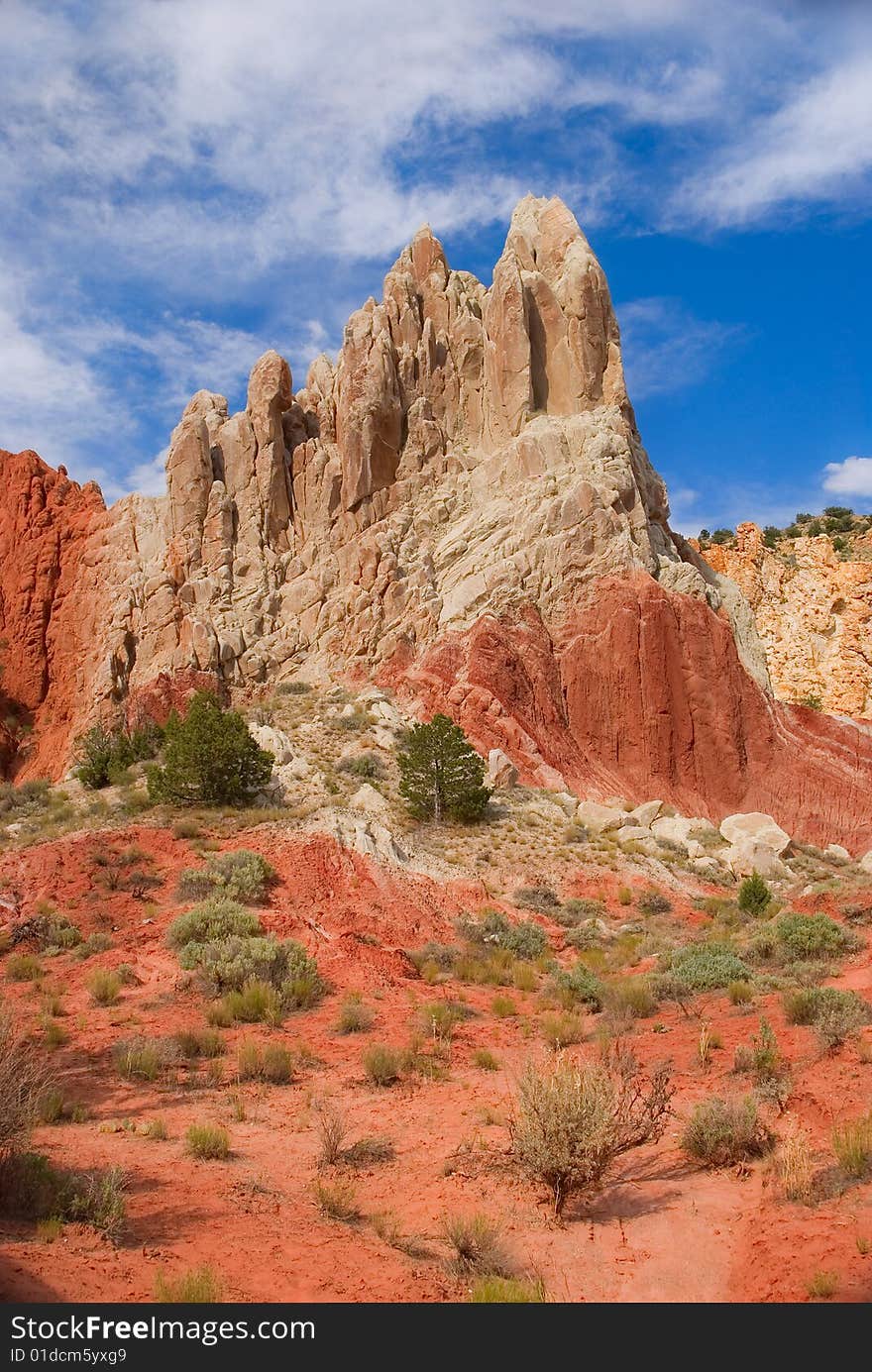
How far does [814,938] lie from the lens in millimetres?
16812

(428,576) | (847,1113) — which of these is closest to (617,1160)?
(847,1113)

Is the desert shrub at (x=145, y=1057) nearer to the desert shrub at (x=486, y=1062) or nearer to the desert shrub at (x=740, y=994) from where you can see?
the desert shrub at (x=486, y=1062)

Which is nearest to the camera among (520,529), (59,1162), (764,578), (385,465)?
(59,1162)

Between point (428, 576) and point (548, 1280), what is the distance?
36.9 m

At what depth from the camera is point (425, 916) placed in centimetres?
2225

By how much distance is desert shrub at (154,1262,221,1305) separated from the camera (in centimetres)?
586

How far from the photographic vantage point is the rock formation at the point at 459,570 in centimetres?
4050

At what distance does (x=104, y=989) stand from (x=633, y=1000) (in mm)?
8667

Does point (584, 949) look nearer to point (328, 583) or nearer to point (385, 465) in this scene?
point (328, 583)

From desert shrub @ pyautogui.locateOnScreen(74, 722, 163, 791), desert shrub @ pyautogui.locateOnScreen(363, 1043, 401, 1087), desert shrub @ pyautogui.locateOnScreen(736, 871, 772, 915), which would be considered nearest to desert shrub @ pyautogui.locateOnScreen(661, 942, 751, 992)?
desert shrub @ pyautogui.locateOnScreen(363, 1043, 401, 1087)

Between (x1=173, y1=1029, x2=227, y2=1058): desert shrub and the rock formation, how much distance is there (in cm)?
2389

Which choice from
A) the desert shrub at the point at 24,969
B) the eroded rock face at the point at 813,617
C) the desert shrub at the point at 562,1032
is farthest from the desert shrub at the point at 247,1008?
the eroded rock face at the point at 813,617

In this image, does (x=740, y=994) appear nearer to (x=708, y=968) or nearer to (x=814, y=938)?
(x=708, y=968)
